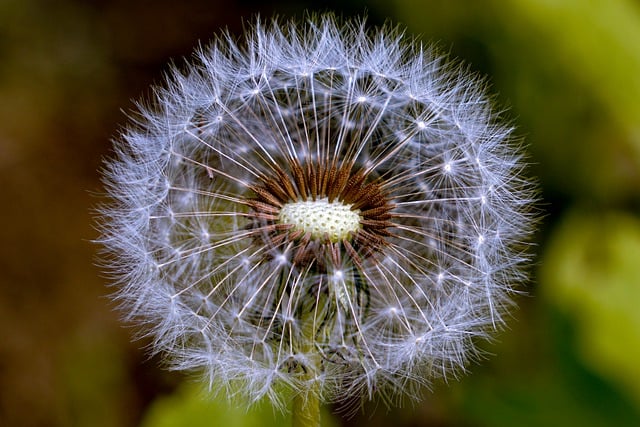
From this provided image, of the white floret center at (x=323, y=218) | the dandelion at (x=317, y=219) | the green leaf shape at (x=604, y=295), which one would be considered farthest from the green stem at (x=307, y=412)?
the green leaf shape at (x=604, y=295)

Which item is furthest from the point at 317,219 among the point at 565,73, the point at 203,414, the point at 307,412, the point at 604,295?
the point at 565,73

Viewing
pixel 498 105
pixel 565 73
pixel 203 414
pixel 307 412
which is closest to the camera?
pixel 307 412

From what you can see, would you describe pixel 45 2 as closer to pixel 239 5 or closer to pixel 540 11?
pixel 239 5

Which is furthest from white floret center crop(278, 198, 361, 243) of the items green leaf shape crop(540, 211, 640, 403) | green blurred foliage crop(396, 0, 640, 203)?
green blurred foliage crop(396, 0, 640, 203)

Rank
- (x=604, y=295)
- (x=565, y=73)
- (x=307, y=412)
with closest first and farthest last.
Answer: (x=307, y=412)
(x=604, y=295)
(x=565, y=73)

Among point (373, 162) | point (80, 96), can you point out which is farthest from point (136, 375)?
point (373, 162)

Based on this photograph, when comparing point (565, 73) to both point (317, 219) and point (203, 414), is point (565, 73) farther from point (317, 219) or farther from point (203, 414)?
point (203, 414)

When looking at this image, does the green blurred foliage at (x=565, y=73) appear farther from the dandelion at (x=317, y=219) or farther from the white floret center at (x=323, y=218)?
the white floret center at (x=323, y=218)
